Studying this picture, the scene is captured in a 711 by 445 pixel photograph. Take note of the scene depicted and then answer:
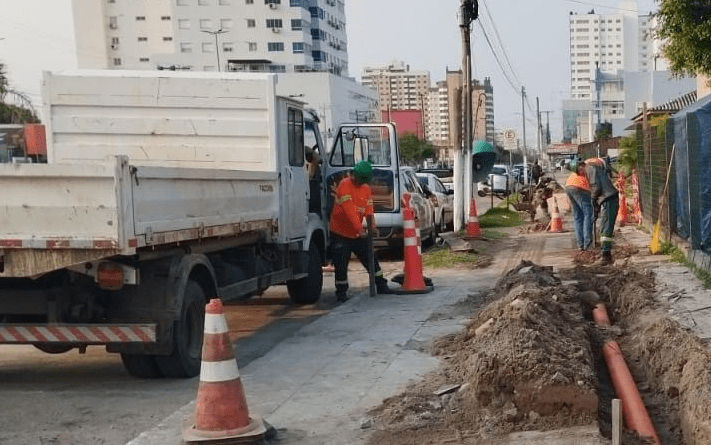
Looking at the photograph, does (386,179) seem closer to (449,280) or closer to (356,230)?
(449,280)

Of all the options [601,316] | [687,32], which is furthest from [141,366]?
[687,32]

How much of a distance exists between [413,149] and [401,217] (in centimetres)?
9152

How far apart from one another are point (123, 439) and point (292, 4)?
366 ft

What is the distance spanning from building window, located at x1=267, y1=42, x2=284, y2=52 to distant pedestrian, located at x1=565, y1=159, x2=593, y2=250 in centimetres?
10250

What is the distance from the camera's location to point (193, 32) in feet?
366

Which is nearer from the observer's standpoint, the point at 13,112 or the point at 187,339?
the point at 187,339

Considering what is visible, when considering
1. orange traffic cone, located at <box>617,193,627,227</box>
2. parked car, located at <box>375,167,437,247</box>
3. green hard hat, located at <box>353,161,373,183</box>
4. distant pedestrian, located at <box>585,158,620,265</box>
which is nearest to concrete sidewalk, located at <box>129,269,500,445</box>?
green hard hat, located at <box>353,161,373,183</box>

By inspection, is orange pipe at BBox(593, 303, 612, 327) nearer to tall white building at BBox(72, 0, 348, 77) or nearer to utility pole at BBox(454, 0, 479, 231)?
utility pole at BBox(454, 0, 479, 231)

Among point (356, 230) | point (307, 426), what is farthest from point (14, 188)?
point (356, 230)

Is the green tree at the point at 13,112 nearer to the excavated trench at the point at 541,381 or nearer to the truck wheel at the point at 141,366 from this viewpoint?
the truck wheel at the point at 141,366

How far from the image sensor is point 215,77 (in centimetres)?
939

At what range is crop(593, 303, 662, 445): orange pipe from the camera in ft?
16.7

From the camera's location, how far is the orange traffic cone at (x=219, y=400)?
5102 millimetres

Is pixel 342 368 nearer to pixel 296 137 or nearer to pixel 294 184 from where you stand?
pixel 294 184
